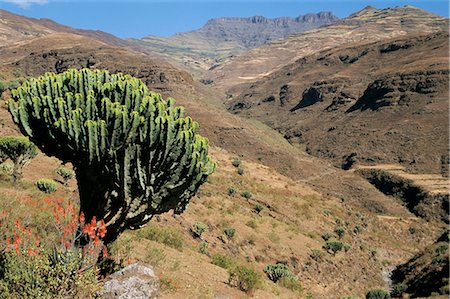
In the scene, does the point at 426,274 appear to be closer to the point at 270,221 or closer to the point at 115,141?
the point at 270,221

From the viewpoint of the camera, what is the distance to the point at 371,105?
74.8m

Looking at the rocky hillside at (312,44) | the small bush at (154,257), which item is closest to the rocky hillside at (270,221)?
the small bush at (154,257)

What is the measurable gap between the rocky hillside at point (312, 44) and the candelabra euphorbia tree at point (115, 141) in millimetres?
147549

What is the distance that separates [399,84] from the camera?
7269 centimetres

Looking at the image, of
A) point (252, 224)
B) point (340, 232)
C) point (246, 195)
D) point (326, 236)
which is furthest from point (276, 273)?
point (340, 232)

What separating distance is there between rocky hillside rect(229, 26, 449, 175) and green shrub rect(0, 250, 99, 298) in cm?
5490

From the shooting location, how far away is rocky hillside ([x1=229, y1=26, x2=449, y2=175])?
59.3 meters

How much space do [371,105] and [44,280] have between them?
250ft

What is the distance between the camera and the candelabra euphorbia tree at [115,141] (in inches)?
306

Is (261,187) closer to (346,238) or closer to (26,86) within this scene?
(346,238)

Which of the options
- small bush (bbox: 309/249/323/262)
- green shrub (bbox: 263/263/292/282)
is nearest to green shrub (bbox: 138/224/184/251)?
green shrub (bbox: 263/263/292/282)

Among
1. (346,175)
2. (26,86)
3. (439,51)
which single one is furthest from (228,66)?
(26,86)

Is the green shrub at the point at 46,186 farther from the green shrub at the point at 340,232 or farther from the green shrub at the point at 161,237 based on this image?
the green shrub at the point at 340,232

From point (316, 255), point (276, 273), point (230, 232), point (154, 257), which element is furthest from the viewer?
point (316, 255)
